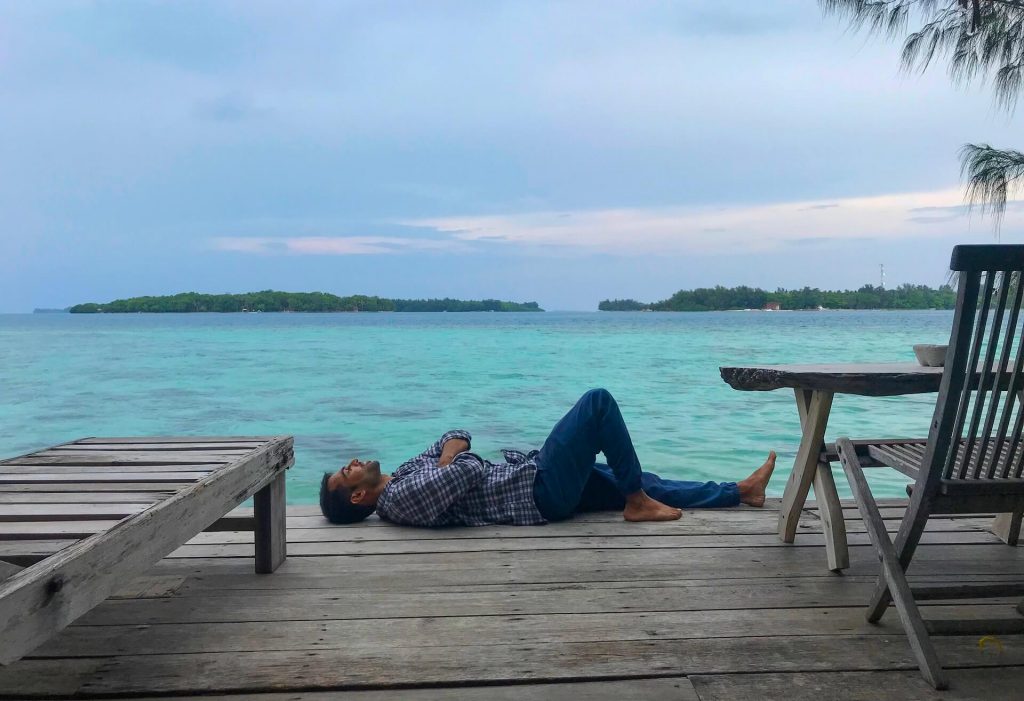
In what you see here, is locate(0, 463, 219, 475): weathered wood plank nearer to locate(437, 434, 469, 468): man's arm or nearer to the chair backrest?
locate(437, 434, 469, 468): man's arm

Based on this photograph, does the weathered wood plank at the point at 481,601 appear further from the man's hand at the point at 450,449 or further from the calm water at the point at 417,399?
the calm water at the point at 417,399

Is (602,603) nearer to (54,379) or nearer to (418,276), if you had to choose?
(54,379)

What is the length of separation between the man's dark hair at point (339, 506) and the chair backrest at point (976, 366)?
222 cm

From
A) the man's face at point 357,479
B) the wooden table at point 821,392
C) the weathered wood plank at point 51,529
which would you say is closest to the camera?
the weathered wood plank at point 51,529

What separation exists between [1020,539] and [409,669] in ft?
8.28

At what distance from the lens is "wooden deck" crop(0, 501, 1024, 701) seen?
1.79 m

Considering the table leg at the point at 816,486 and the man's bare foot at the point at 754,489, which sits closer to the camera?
the table leg at the point at 816,486

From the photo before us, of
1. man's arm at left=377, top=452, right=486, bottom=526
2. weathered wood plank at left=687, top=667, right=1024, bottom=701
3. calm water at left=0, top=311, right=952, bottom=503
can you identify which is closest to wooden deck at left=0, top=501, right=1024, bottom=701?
weathered wood plank at left=687, top=667, right=1024, bottom=701

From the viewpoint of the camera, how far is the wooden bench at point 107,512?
131 centimetres

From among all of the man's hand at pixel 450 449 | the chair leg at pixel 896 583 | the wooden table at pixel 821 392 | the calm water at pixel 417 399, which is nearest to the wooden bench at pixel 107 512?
the man's hand at pixel 450 449

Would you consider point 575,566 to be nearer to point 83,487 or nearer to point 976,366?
point 976,366

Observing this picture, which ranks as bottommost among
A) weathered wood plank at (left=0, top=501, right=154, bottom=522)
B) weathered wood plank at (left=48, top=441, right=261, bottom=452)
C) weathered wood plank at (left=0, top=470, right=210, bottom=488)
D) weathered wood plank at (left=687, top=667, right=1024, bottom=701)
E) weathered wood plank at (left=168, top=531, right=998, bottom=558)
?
weathered wood plank at (left=168, top=531, right=998, bottom=558)

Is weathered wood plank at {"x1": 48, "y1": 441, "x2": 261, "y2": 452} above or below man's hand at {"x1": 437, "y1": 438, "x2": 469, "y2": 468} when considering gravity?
above

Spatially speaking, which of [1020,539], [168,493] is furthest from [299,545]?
[1020,539]
